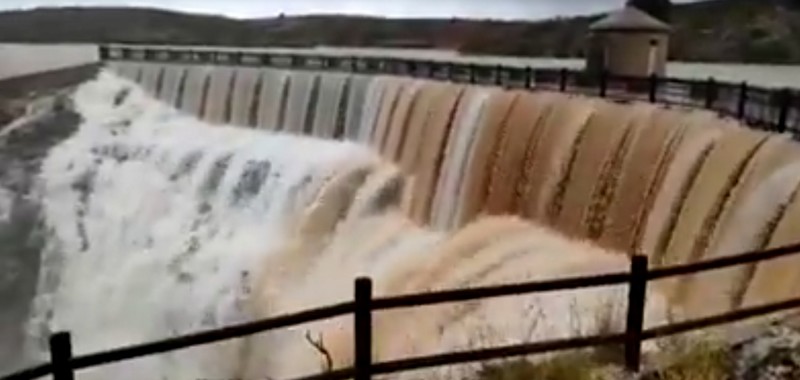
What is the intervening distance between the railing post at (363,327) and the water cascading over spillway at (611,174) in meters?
5.12

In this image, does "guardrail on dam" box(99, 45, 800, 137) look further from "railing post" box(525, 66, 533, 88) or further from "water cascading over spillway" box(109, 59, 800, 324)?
"water cascading over spillway" box(109, 59, 800, 324)

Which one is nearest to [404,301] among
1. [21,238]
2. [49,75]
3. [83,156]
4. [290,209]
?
[290,209]

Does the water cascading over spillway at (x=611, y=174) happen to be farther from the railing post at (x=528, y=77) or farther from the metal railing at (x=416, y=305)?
the metal railing at (x=416, y=305)

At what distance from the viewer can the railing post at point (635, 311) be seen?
586 centimetres

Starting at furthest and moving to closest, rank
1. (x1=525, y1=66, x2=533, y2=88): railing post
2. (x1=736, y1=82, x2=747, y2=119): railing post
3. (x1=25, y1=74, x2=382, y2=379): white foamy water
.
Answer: (x1=525, y1=66, x2=533, y2=88): railing post → (x1=25, y1=74, x2=382, y2=379): white foamy water → (x1=736, y1=82, x2=747, y2=119): railing post

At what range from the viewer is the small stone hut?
993 inches

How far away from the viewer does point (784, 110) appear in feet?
44.5

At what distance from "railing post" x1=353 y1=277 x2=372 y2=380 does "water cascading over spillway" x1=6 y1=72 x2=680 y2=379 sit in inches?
94.8

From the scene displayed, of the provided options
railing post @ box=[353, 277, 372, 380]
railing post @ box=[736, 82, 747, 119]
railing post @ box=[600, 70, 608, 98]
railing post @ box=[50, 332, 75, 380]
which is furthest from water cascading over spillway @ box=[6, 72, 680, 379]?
railing post @ box=[600, 70, 608, 98]

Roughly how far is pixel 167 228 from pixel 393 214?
1073cm

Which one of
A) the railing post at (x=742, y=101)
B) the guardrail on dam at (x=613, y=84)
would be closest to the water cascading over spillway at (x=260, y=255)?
the guardrail on dam at (x=613, y=84)

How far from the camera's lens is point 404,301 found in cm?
550

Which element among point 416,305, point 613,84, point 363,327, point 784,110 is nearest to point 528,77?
point 613,84

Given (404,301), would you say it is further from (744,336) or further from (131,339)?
(131,339)
